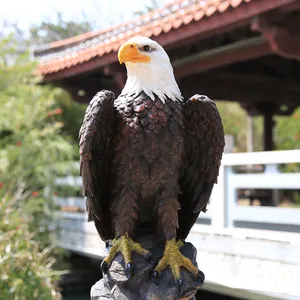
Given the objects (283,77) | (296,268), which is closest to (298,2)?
(296,268)

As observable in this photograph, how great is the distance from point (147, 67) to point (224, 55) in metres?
3.43

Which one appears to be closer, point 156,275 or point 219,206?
point 156,275

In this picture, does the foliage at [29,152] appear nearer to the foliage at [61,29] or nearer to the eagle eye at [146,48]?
the eagle eye at [146,48]

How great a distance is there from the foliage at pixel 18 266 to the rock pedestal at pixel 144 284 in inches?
82.2

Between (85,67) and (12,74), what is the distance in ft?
3.21

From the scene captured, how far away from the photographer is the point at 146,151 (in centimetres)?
205

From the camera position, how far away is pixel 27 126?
6387 mm

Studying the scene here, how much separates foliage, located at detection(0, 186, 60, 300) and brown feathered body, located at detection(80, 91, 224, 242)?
80.7 inches

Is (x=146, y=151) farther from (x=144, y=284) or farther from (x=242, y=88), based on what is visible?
(x=242, y=88)

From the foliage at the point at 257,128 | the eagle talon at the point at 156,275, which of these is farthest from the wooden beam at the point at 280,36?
the foliage at the point at 257,128

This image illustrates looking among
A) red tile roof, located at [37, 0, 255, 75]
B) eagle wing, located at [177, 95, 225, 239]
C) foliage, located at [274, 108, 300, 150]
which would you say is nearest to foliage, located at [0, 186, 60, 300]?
red tile roof, located at [37, 0, 255, 75]

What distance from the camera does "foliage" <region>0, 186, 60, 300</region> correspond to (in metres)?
3.94

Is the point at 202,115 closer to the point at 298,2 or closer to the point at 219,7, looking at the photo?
the point at 298,2

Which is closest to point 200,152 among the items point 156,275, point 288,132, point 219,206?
point 156,275
